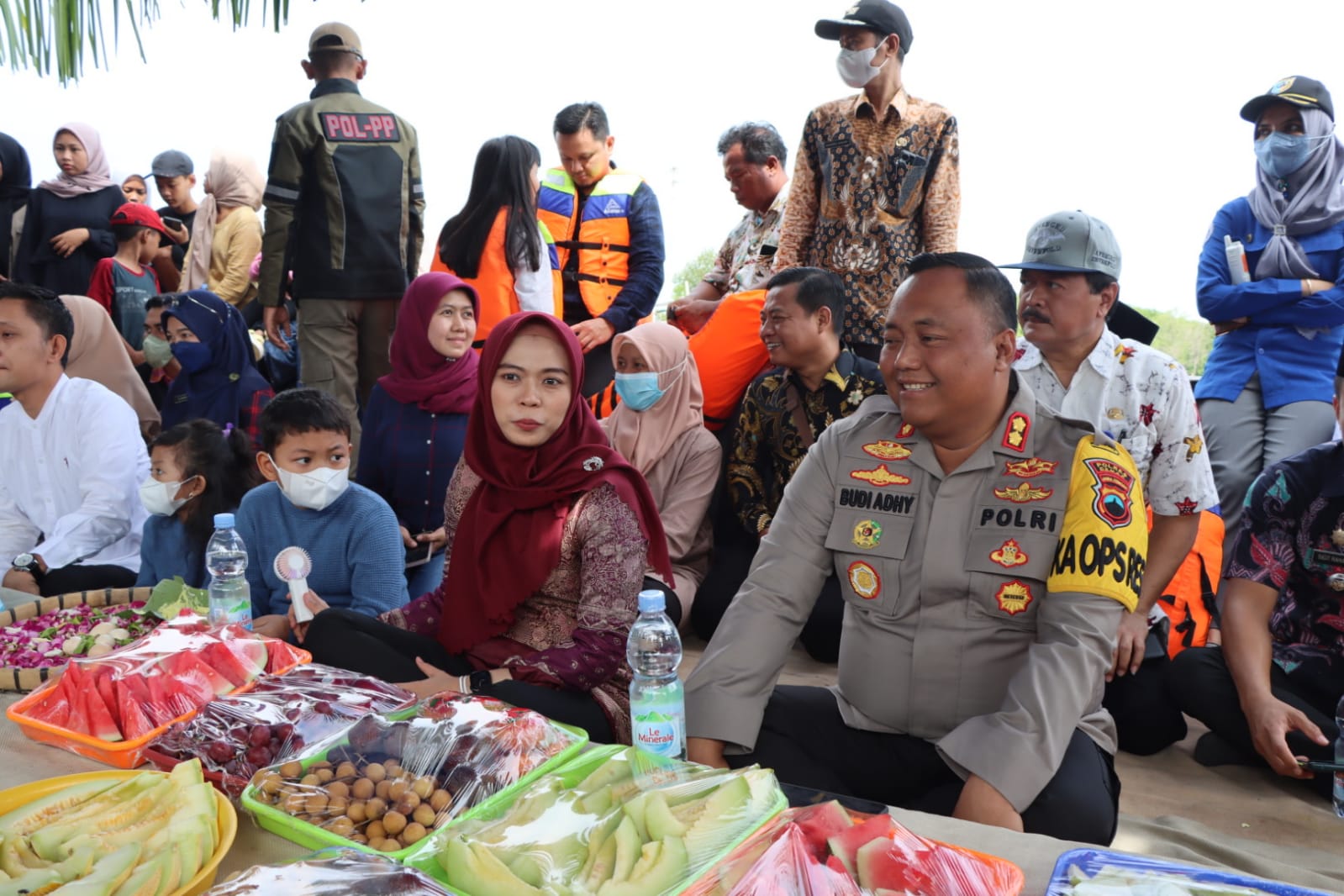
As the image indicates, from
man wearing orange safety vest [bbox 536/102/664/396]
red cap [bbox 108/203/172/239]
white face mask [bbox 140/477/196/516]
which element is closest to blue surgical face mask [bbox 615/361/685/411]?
man wearing orange safety vest [bbox 536/102/664/396]

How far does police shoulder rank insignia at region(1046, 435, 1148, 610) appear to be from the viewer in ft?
5.77

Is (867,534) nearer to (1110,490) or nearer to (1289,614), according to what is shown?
(1110,490)

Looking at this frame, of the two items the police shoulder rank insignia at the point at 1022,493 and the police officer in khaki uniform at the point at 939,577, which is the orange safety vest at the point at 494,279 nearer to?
the police officer in khaki uniform at the point at 939,577

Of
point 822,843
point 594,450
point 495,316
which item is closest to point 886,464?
point 594,450

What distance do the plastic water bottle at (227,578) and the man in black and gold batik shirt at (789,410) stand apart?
1.66m

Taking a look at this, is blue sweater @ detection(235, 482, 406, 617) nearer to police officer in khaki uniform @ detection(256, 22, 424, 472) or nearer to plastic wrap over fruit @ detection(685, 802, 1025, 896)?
police officer in khaki uniform @ detection(256, 22, 424, 472)

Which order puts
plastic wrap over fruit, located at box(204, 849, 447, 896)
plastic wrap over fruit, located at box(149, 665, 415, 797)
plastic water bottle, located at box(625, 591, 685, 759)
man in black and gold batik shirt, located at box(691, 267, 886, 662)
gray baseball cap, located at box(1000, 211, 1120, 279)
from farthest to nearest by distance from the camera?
man in black and gold batik shirt, located at box(691, 267, 886, 662)
gray baseball cap, located at box(1000, 211, 1120, 279)
plastic water bottle, located at box(625, 591, 685, 759)
plastic wrap over fruit, located at box(149, 665, 415, 797)
plastic wrap over fruit, located at box(204, 849, 447, 896)

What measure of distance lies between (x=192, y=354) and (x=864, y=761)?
3412 mm

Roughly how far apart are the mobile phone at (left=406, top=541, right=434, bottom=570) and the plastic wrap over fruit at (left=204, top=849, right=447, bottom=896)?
2235 mm

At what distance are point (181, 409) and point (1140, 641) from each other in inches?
148

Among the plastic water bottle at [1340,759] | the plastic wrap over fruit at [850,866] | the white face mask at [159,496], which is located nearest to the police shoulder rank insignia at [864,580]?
the plastic wrap over fruit at [850,866]

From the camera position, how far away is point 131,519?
3305mm

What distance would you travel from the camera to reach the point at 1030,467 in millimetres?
1896

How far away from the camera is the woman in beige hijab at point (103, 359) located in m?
4.49
